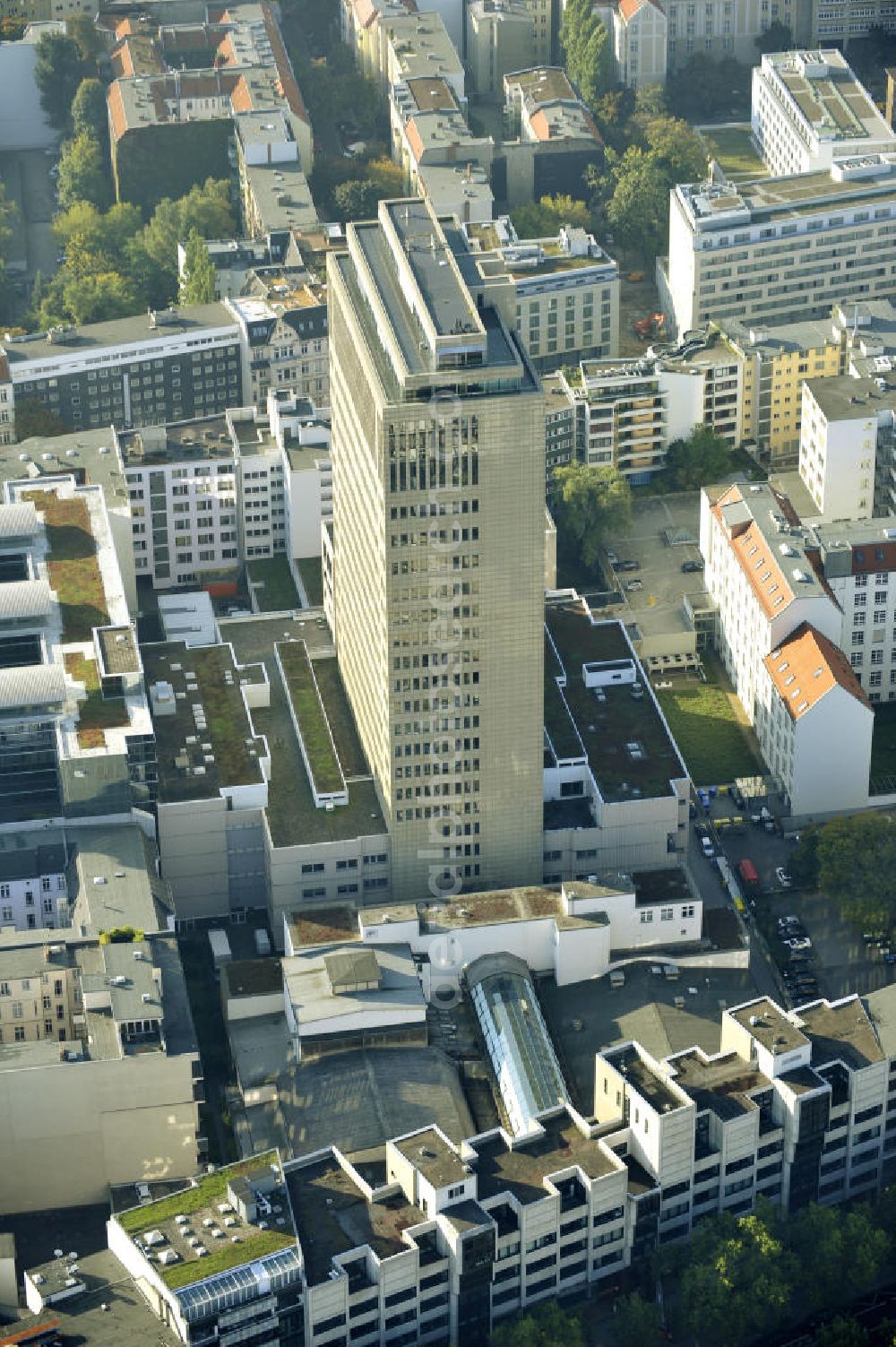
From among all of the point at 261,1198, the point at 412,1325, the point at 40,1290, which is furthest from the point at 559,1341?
the point at 40,1290

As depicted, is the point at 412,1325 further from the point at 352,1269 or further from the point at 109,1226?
the point at 109,1226

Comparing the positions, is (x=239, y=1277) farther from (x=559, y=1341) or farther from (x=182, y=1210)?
(x=559, y=1341)

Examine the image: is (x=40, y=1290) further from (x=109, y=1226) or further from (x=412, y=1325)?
(x=412, y=1325)

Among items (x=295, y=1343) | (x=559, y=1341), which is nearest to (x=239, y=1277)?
(x=295, y=1343)

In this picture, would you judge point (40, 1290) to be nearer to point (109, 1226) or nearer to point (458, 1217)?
point (109, 1226)

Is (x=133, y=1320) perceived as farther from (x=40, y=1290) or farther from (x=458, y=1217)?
(x=458, y=1217)
